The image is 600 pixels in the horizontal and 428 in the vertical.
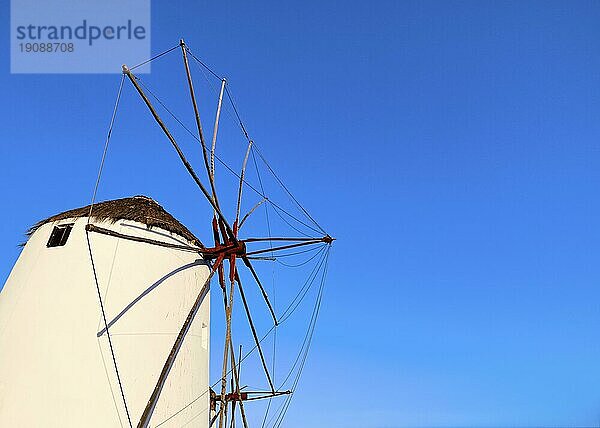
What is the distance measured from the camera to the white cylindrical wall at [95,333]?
13203 millimetres

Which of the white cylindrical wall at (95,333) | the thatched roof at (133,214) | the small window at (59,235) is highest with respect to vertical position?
the thatched roof at (133,214)

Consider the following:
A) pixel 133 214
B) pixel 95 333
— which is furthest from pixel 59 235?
pixel 95 333

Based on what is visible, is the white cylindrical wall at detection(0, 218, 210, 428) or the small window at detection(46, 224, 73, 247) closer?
the white cylindrical wall at detection(0, 218, 210, 428)

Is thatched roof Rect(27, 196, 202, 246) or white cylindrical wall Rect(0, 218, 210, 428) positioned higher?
thatched roof Rect(27, 196, 202, 246)

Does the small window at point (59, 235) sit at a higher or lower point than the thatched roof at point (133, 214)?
lower

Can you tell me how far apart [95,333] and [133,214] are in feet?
10.3

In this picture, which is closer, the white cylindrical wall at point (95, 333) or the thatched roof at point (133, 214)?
the white cylindrical wall at point (95, 333)

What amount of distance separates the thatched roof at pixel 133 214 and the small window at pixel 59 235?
1.01 feet

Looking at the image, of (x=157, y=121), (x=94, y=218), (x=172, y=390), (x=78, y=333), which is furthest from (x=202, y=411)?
(x=157, y=121)

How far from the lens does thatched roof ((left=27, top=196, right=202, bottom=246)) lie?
50.5 ft

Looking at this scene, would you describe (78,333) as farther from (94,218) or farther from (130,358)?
(94,218)

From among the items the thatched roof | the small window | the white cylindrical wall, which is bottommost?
the white cylindrical wall

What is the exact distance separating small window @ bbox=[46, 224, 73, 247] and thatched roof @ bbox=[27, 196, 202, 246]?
0.31 meters

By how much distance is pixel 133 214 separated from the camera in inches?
613
